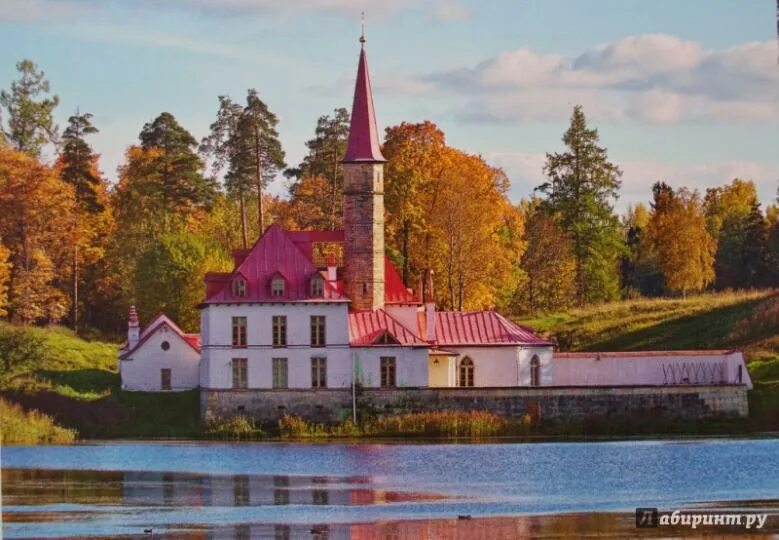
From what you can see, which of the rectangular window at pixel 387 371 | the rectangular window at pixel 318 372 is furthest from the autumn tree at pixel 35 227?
the rectangular window at pixel 387 371

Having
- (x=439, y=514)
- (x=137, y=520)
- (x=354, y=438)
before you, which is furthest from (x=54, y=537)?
(x=354, y=438)

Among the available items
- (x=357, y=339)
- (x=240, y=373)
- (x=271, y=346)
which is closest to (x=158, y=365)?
(x=240, y=373)

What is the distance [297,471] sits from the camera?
62.8 meters

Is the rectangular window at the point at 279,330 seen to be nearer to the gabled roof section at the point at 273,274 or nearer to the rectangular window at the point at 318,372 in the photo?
the gabled roof section at the point at 273,274

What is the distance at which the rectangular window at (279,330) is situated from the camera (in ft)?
268

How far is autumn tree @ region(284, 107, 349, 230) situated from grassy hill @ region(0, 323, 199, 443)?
33.9 meters

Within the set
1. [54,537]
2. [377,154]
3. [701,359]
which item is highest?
[377,154]

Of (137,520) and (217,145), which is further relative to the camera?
(217,145)

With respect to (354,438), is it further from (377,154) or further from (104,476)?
(104,476)

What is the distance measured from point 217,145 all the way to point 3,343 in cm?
3930

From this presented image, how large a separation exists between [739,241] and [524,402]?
62.6m

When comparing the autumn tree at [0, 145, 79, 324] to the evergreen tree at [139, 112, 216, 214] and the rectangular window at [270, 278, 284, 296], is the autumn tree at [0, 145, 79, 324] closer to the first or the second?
the evergreen tree at [139, 112, 216, 214]

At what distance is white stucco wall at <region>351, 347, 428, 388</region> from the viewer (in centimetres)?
8088

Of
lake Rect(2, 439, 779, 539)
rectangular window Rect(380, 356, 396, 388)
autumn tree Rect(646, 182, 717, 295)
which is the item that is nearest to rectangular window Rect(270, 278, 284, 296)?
rectangular window Rect(380, 356, 396, 388)
